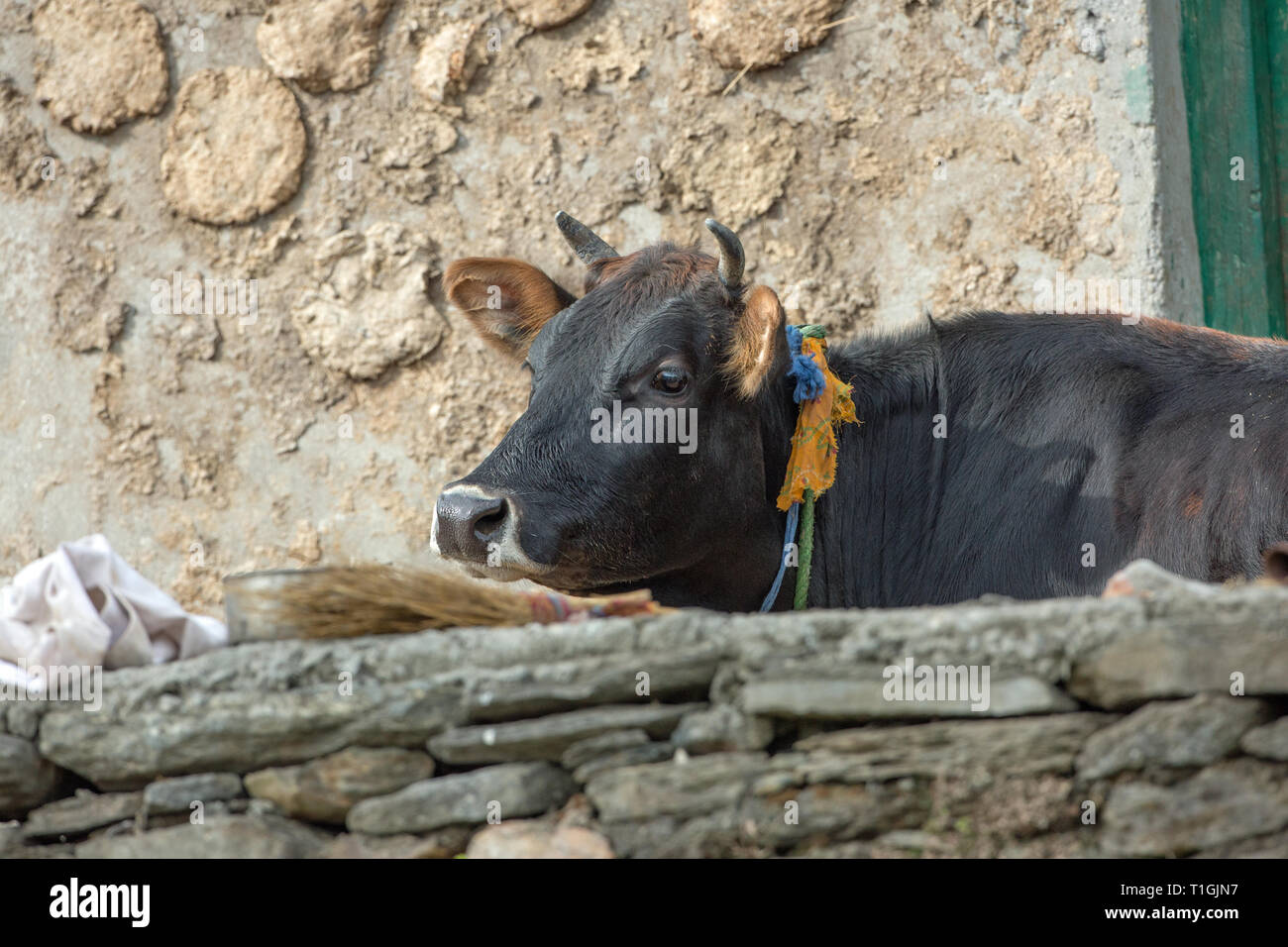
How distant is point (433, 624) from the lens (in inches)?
107

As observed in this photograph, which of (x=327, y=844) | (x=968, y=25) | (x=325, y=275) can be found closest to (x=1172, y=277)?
(x=968, y=25)

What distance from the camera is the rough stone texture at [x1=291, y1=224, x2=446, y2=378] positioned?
17.5 feet

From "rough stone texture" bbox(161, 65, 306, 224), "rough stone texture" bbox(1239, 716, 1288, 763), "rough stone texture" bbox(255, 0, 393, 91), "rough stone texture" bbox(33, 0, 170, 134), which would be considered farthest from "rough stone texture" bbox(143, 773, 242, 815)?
"rough stone texture" bbox(33, 0, 170, 134)

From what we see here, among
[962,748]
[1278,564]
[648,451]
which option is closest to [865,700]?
[962,748]

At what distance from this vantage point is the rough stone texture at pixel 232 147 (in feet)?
17.8

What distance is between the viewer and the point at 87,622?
273 cm

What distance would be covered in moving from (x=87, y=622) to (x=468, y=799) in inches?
32.5

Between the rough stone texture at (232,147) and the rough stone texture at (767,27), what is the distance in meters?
1.58

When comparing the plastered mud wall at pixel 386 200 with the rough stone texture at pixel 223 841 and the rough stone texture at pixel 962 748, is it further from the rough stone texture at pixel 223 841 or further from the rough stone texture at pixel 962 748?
the rough stone texture at pixel 962 748

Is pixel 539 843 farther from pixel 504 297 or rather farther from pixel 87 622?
pixel 504 297

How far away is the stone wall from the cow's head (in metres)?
1.27

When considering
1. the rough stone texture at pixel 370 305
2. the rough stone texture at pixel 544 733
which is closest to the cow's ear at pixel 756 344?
the rough stone texture at pixel 370 305

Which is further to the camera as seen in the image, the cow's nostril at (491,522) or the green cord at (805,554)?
the green cord at (805,554)
